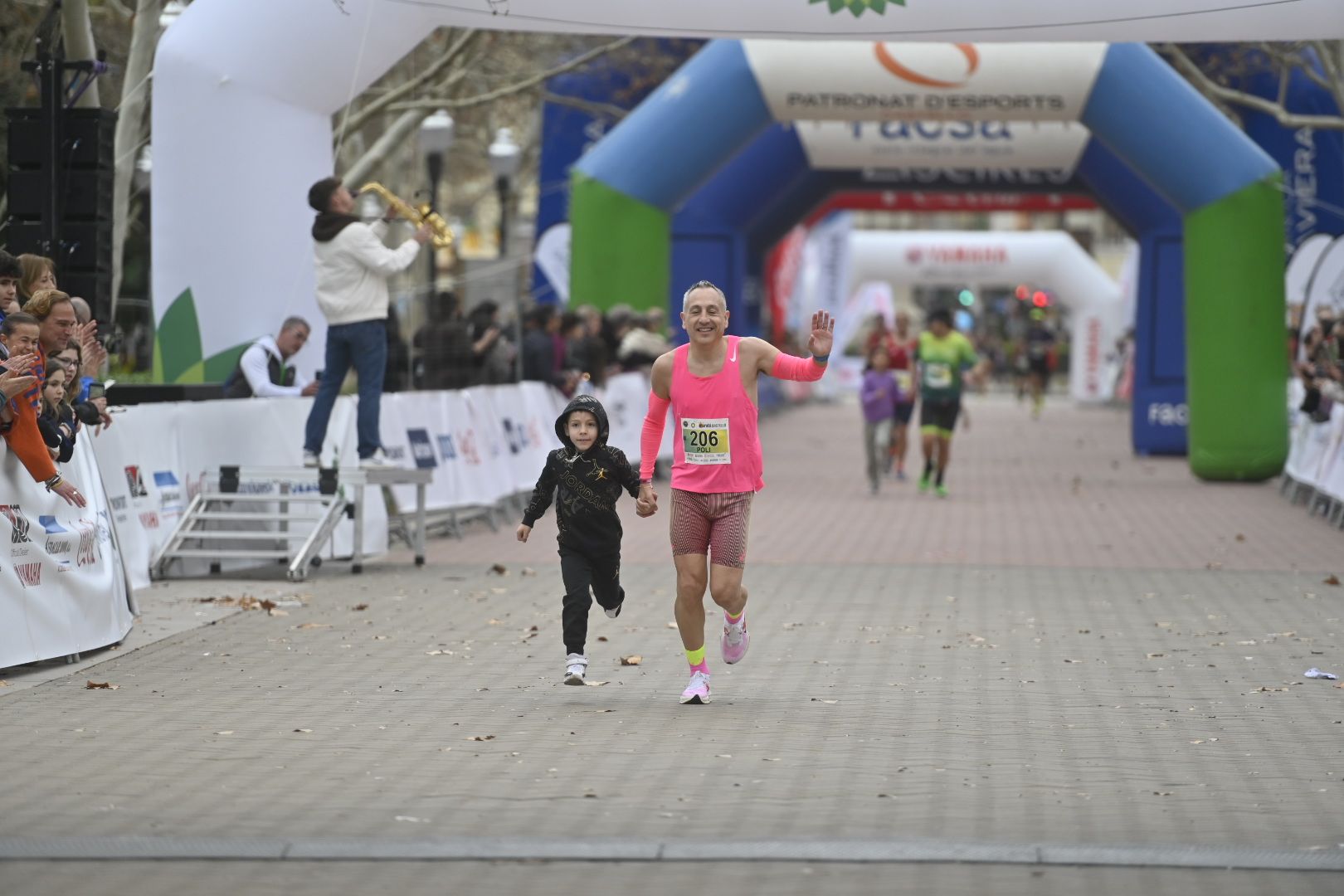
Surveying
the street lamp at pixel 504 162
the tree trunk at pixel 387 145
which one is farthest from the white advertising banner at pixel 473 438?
the street lamp at pixel 504 162

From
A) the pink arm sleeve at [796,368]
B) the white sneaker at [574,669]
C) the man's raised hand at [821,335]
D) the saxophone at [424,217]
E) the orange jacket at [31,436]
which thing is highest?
the saxophone at [424,217]

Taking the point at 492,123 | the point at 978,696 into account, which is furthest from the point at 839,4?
the point at 492,123

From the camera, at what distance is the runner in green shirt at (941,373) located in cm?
2034

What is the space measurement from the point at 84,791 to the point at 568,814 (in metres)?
1.57

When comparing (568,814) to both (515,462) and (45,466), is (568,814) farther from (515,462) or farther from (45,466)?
(515,462)

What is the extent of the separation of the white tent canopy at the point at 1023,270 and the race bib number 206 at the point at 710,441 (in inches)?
1598

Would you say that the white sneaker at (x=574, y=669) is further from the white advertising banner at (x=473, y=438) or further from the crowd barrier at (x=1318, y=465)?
the crowd barrier at (x=1318, y=465)

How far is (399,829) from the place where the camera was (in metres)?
6.05

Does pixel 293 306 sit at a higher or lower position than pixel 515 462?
higher

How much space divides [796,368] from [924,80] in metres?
12.6

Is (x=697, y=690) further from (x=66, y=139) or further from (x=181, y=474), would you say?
(x=66, y=139)

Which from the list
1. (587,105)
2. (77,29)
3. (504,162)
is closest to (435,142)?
(504,162)

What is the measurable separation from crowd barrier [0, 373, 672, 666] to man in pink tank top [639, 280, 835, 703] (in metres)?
2.79

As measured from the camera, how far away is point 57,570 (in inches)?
371
